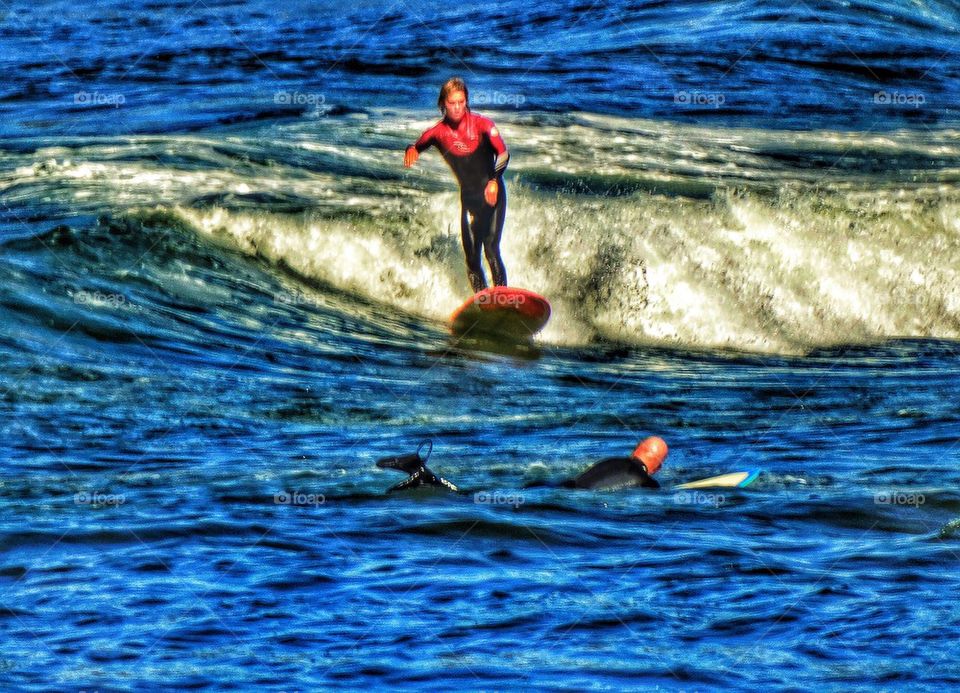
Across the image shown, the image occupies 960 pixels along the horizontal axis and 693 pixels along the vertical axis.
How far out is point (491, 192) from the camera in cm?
1484

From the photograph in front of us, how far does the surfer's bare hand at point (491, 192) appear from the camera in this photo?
14797 millimetres

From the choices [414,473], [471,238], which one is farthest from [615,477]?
[471,238]

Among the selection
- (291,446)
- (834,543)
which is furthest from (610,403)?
(834,543)

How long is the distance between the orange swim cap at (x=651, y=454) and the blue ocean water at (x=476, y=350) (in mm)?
194

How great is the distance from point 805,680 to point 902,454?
4901mm

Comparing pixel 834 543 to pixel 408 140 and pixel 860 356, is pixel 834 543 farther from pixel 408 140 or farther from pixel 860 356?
pixel 408 140

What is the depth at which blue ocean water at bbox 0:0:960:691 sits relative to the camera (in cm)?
768

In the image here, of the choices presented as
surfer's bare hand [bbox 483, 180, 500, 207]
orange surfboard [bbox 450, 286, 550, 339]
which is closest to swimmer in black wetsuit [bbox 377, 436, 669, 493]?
orange surfboard [bbox 450, 286, 550, 339]

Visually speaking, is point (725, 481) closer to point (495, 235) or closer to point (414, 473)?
point (414, 473)

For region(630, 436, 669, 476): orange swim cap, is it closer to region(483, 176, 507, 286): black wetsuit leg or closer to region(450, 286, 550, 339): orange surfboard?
region(450, 286, 550, 339): orange surfboard

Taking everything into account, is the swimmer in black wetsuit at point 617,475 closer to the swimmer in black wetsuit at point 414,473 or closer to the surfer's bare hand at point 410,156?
the swimmer in black wetsuit at point 414,473

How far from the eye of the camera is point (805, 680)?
23.0 ft

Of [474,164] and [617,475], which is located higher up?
[474,164]

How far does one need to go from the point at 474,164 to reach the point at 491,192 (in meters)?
0.37
